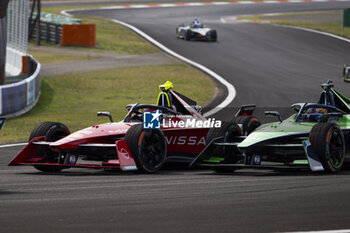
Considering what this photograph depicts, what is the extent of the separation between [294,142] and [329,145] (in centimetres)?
74

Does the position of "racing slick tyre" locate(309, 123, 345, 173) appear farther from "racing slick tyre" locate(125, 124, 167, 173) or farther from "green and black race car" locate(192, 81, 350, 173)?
"racing slick tyre" locate(125, 124, 167, 173)

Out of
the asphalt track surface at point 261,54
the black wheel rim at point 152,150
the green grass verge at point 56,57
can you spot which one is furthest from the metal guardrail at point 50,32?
the black wheel rim at point 152,150

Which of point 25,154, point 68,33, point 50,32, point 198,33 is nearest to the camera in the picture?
point 25,154

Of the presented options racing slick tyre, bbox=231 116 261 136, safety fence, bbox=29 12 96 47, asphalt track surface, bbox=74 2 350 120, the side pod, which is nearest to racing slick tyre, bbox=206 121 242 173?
racing slick tyre, bbox=231 116 261 136

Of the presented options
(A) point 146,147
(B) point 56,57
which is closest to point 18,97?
(A) point 146,147

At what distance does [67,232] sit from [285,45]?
3184cm

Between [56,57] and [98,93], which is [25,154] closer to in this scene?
[98,93]

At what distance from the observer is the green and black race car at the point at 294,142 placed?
1070cm

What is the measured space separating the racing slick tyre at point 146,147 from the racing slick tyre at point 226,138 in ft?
2.91

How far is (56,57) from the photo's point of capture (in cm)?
3638

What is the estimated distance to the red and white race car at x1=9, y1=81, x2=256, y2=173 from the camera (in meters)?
11.1

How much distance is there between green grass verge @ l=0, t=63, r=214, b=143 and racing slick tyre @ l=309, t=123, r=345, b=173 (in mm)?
8482

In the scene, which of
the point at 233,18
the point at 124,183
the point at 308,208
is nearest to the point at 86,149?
the point at 124,183

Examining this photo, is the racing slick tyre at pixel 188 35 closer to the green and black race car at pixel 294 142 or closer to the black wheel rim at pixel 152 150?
the green and black race car at pixel 294 142
